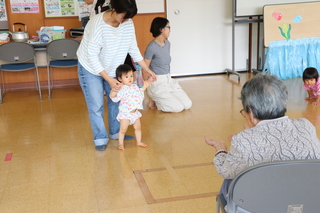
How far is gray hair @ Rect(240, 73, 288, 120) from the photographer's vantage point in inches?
58.4

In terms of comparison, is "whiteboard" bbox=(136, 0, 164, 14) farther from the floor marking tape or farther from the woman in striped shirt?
the floor marking tape

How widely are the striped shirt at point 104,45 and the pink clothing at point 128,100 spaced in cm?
18

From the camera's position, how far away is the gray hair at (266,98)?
148cm

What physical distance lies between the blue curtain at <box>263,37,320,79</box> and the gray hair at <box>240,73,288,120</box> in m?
4.60

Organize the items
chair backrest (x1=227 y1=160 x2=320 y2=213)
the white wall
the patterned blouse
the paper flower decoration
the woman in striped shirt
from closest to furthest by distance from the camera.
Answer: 1. chair backrest (x1=227 y1=160 x2=320 y2=213)
2. the patterned blouse
3. the woman in striped shirt
4. the paper flower decoration
5. the white wall

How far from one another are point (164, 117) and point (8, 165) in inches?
68.1

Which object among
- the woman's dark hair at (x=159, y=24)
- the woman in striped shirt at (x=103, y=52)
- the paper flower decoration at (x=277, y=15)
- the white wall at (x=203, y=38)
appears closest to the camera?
the woman in striped shirt at (x=103, y=52)

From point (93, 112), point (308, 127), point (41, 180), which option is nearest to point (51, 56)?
point (93, 112)

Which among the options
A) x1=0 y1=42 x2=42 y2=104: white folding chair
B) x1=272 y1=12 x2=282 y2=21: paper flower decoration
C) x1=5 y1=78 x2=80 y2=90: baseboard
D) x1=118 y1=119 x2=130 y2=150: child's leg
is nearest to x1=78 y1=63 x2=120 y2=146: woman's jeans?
x1=118 y1=119 x2=130 y2=150: child's leg

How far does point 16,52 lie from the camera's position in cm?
518

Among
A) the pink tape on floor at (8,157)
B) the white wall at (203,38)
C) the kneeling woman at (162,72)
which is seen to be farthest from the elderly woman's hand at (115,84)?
the white wall at (203,38)

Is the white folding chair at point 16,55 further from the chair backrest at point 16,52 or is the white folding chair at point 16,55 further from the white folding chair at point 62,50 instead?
the white folding chair at point 62,50

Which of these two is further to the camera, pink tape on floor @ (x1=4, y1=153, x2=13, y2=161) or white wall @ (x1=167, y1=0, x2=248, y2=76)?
white wall @ (x1=167, y1=0, x2=248, y2=76)

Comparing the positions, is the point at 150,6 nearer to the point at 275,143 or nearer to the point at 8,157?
the point at 8,157
